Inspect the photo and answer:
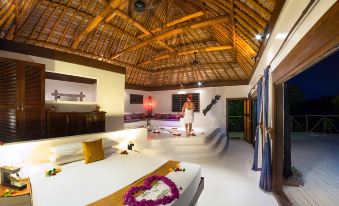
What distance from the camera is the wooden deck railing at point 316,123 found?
28.9 ft

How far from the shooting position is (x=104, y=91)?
17.6ft

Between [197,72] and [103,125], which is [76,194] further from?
[197,72]

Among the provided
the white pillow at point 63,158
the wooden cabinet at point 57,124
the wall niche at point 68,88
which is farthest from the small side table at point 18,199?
the wall niche at point 68,88

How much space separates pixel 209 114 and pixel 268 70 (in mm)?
6069

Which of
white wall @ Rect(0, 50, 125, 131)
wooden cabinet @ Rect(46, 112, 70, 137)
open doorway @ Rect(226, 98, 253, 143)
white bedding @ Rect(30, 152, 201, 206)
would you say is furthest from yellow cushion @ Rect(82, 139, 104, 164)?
open doorway @ Rect(226, 98, 253, 143)

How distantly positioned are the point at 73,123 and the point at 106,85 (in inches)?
58.7

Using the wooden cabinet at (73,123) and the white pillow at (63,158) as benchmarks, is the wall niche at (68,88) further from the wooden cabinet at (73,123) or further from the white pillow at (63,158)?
the white pillow at (63,158)

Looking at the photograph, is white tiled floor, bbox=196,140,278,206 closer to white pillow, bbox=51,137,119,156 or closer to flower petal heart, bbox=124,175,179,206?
flower petal heart, bbox=124,175,179,206

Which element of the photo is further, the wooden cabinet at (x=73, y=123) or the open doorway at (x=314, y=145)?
the wooden cabinet at (x=73, y=123)

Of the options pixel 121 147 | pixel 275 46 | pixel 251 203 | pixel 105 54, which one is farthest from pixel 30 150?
pixel 105 54

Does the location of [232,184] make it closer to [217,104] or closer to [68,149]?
[68,149]

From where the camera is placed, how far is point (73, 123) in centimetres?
446

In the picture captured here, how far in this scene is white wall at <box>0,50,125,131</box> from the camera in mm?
4352

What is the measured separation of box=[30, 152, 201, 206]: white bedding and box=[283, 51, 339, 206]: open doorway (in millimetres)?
1939
